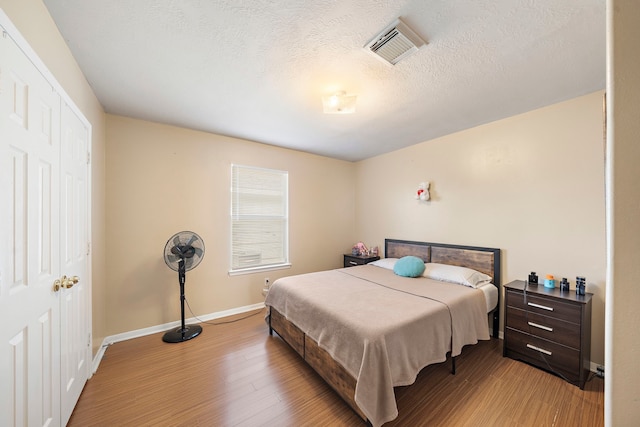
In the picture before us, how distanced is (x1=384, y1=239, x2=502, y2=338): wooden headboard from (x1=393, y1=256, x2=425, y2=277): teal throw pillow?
420 millimetres

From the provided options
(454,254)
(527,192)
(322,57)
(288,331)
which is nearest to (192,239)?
(288,331)

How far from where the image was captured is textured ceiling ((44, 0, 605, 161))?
1315 millimetres

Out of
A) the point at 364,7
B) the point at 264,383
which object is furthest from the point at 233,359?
the point at 364,7

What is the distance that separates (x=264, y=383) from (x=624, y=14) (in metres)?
2.64

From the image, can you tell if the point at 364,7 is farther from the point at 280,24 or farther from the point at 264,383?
the point at 264,383

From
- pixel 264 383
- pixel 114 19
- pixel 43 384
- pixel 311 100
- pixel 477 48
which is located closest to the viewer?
pixel 43 384

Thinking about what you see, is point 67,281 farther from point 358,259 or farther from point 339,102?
point 358,259

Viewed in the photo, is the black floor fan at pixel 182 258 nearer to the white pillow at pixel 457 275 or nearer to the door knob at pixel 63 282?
the door knob at pixel 63 282

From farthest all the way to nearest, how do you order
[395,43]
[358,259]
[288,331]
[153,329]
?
[358,259]
[153,329]
[288,331]
[395,43]

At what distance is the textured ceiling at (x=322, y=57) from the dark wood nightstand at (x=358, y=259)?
→ 2.28m

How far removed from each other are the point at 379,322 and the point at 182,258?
224cm

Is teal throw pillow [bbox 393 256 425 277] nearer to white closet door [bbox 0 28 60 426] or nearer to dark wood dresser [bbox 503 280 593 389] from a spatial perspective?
dark wood dresser [bbox 503 280 593 389]

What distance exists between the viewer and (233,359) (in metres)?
2.28

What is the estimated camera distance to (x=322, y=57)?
1675 mm
